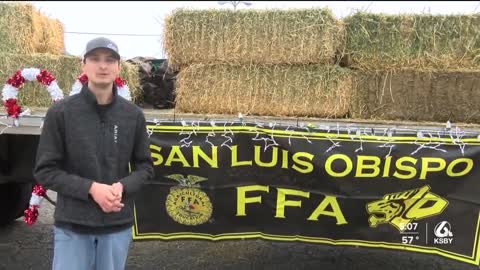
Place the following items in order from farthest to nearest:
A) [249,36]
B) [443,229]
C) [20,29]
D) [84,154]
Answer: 1. [20,29]
2. [249,36]
3. [443,229]
4. [84,154]

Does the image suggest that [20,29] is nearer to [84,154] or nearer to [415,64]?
[84,154]

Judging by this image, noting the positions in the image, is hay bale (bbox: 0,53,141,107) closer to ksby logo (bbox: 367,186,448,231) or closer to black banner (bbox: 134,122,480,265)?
black banner (bbox: 134,122,480,265)

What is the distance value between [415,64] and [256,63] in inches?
46.5

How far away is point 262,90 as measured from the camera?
394cm

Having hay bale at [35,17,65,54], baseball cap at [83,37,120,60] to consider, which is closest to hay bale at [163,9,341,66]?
Answer: hay bale at [35,17,65,54]

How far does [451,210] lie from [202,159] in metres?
1.63

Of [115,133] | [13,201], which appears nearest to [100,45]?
[115,133]

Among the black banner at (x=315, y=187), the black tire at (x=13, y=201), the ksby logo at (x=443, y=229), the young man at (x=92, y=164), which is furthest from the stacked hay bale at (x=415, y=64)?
the black tire at (x=13, y=201)

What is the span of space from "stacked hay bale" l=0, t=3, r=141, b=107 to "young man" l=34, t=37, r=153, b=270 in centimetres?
171

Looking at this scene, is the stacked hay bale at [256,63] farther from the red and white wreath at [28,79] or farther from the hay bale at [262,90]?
the red and white wreath at [28,79]

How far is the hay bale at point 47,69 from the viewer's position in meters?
4.07

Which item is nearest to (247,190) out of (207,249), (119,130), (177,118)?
(177,118)

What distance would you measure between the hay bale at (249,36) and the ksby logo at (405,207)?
1.18 m

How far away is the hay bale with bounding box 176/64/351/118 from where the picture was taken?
12.7 ft
